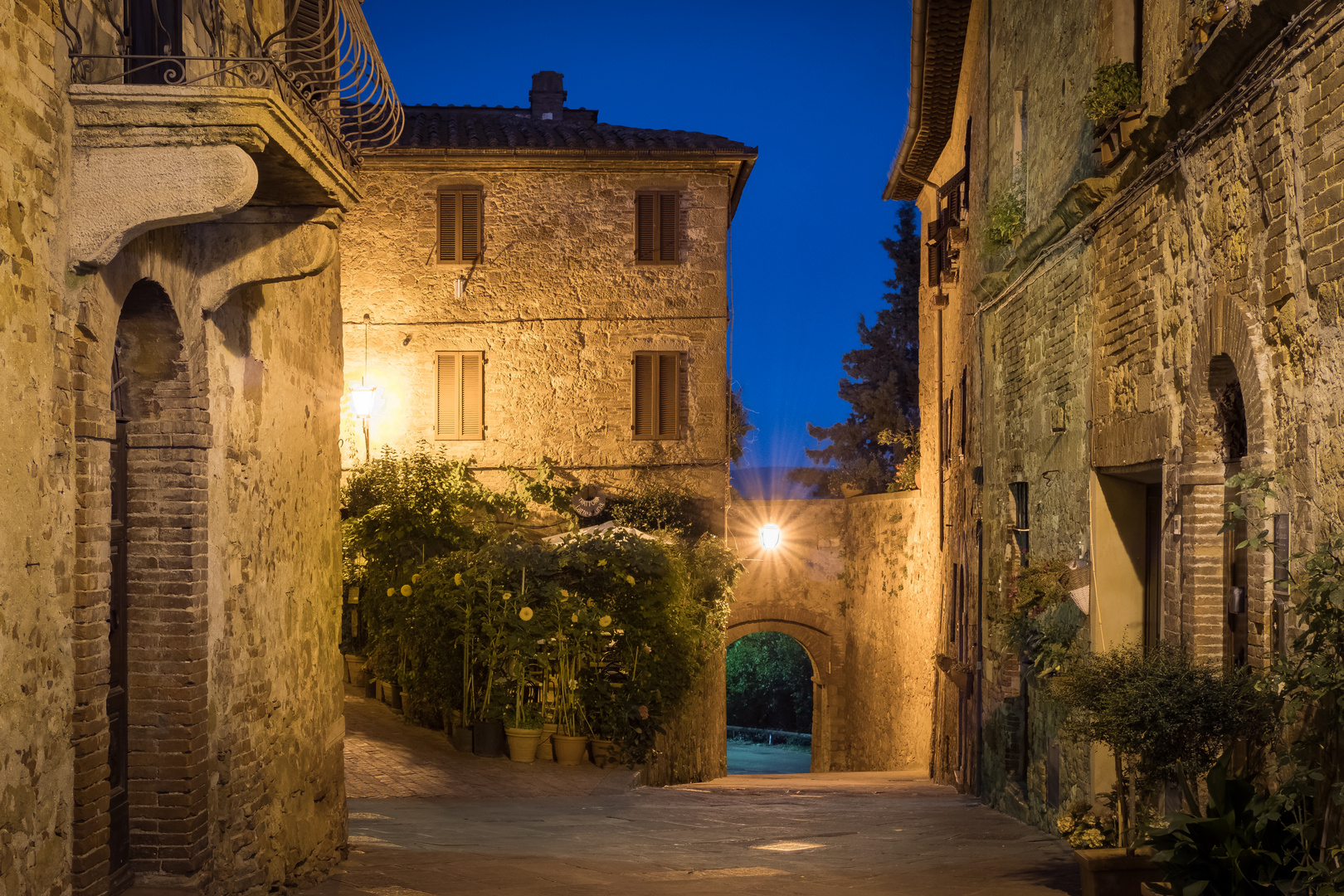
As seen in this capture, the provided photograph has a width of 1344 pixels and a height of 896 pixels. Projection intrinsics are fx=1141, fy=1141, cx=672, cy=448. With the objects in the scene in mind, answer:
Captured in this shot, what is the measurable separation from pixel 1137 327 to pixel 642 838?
456cm

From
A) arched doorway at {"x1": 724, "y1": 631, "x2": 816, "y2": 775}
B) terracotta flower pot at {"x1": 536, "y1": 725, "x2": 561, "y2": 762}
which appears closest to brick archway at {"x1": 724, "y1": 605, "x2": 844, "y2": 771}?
terracotta flower pot at {"x1": 536, "y1": 725, "x2": 561, "y2": 762}

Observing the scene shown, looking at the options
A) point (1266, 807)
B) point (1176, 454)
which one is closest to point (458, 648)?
point (1176, 454)

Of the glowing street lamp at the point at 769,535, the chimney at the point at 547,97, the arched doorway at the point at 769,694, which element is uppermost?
the chimney at the point at 547,97

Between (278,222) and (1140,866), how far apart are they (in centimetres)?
478

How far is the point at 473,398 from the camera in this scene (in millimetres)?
16547

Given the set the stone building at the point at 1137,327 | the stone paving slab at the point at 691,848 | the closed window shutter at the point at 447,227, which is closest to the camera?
Answer: the stone building at the point at 1137,327

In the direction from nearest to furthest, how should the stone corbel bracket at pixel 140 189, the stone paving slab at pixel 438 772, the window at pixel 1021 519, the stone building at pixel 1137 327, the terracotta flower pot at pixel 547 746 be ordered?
the stone corbel bracket at pixel 140 189
the stone building at pixel 1137 327
the window at pixel 1021 519
the stone paving slab at pixel 438 772
the terracotta flower pot at pixel 547 746

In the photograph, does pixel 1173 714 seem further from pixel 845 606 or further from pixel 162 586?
pixel 845 606

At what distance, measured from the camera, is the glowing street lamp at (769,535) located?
17953mm

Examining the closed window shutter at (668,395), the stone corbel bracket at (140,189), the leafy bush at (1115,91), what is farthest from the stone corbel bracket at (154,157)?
the closed window shutter at (668,395)

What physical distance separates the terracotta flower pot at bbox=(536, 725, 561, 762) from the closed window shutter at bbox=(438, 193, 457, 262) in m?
7.94

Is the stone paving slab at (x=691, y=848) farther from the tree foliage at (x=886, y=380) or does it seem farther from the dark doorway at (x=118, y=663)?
the tree foliage at (x=886, y=380)

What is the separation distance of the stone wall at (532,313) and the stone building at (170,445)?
9.15 metres

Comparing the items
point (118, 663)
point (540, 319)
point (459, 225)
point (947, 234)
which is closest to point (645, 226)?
point (540, 319)
